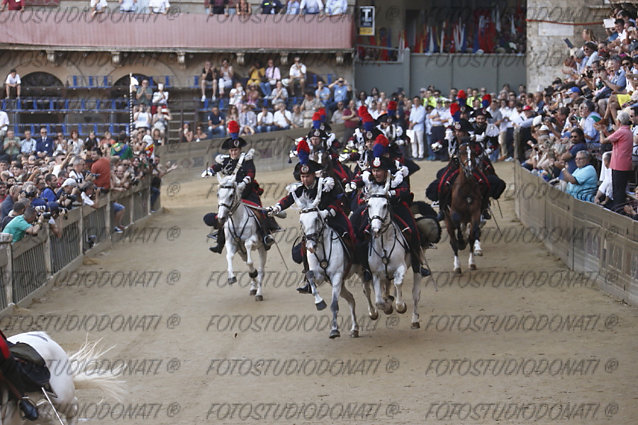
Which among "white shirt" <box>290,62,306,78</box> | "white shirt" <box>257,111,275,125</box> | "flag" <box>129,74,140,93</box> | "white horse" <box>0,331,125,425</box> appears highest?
"white shirt" <box>290,62,306,78</box>

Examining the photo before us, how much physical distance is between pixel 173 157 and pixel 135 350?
18.4 metres

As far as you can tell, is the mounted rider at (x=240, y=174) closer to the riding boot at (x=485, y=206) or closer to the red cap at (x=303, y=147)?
the red cap at (x=303, y=147)

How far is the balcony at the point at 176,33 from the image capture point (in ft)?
130

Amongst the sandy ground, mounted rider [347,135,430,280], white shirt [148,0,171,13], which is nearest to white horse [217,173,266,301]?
the sandy ground

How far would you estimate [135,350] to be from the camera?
48.2ft

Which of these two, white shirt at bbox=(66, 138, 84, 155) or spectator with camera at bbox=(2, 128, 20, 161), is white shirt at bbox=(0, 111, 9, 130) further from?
white shirt at bbox=(66, 138, 84, 155)

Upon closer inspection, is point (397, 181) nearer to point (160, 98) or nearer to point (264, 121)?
point (264, 121)

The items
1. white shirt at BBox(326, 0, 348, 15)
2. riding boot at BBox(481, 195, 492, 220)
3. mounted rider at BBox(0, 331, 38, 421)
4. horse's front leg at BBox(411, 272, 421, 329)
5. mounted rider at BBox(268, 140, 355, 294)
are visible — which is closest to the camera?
mounted rider at BBox(0, 331, 38, 421)

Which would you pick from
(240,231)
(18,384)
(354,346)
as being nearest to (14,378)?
(18,384)

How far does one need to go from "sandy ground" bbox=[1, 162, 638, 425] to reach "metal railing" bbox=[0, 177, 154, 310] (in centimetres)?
40

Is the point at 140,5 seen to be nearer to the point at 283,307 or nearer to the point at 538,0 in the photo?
the point at 538,0

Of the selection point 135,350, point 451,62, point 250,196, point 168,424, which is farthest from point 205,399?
point 451,62

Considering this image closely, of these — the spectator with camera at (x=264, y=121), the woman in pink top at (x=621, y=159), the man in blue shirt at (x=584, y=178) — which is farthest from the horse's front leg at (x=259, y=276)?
the spectator with camera at (x=264, y=121)

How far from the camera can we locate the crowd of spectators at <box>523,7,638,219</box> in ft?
55.8
